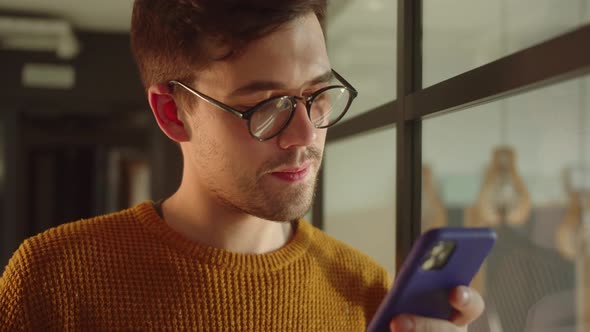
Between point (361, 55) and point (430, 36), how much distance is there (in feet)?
1.78

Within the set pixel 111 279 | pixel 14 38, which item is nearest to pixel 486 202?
pixel 111 279

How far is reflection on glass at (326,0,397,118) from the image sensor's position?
1398mm

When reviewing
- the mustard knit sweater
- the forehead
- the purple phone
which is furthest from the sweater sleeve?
the purple phone

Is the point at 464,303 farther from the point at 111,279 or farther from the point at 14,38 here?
the point at 14,38

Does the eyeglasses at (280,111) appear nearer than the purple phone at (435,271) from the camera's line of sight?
No

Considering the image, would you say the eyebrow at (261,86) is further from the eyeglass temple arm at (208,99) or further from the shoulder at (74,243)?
the shoulder at (74,243)

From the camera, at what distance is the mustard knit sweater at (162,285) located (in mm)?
990

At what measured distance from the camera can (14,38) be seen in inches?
160

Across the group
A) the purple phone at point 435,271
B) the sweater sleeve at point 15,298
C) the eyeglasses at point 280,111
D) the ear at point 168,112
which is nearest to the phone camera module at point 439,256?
the purple phone at point 435,271

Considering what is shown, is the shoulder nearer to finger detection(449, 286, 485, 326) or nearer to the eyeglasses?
the eyeglasses

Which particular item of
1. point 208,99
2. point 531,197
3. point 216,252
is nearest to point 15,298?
point 216,252

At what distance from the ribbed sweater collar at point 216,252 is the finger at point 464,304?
39 centimetres

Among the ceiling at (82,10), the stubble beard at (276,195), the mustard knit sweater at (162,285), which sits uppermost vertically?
the ceiling at (82,10)

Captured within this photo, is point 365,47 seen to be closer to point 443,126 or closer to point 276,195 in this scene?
point 443,126
